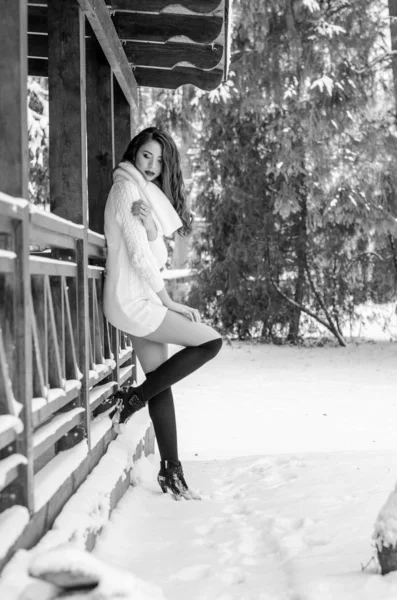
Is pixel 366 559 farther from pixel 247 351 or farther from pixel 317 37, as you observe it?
pixel 247 351

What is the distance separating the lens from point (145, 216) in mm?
3840

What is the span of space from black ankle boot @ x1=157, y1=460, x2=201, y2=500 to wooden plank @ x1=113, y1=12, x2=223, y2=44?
105 inches

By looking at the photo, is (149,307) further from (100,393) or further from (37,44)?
(37,44)

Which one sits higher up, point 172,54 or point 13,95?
point 172,54

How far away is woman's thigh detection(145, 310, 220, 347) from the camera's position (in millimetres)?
3785

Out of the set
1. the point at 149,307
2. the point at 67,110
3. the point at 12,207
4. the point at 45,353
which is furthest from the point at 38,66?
the point at 12,207

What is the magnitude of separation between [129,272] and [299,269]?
33.2 feet

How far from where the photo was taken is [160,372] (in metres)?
3.82

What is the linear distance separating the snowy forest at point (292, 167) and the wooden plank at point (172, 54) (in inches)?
186

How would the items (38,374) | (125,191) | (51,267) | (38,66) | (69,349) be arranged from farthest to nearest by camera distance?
(38,66) < (125,191) < (69,349) < (51,267) < (38,374)

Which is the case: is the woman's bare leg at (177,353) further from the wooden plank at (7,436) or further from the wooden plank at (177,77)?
the wooden plank at (177,77)

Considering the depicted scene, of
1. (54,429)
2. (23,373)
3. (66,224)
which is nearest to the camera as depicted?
(23,373)

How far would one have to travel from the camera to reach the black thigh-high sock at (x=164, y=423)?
391 centimetres

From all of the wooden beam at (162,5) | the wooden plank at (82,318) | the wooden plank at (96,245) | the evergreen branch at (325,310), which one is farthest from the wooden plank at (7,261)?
the evergreen branch at (325,310)
